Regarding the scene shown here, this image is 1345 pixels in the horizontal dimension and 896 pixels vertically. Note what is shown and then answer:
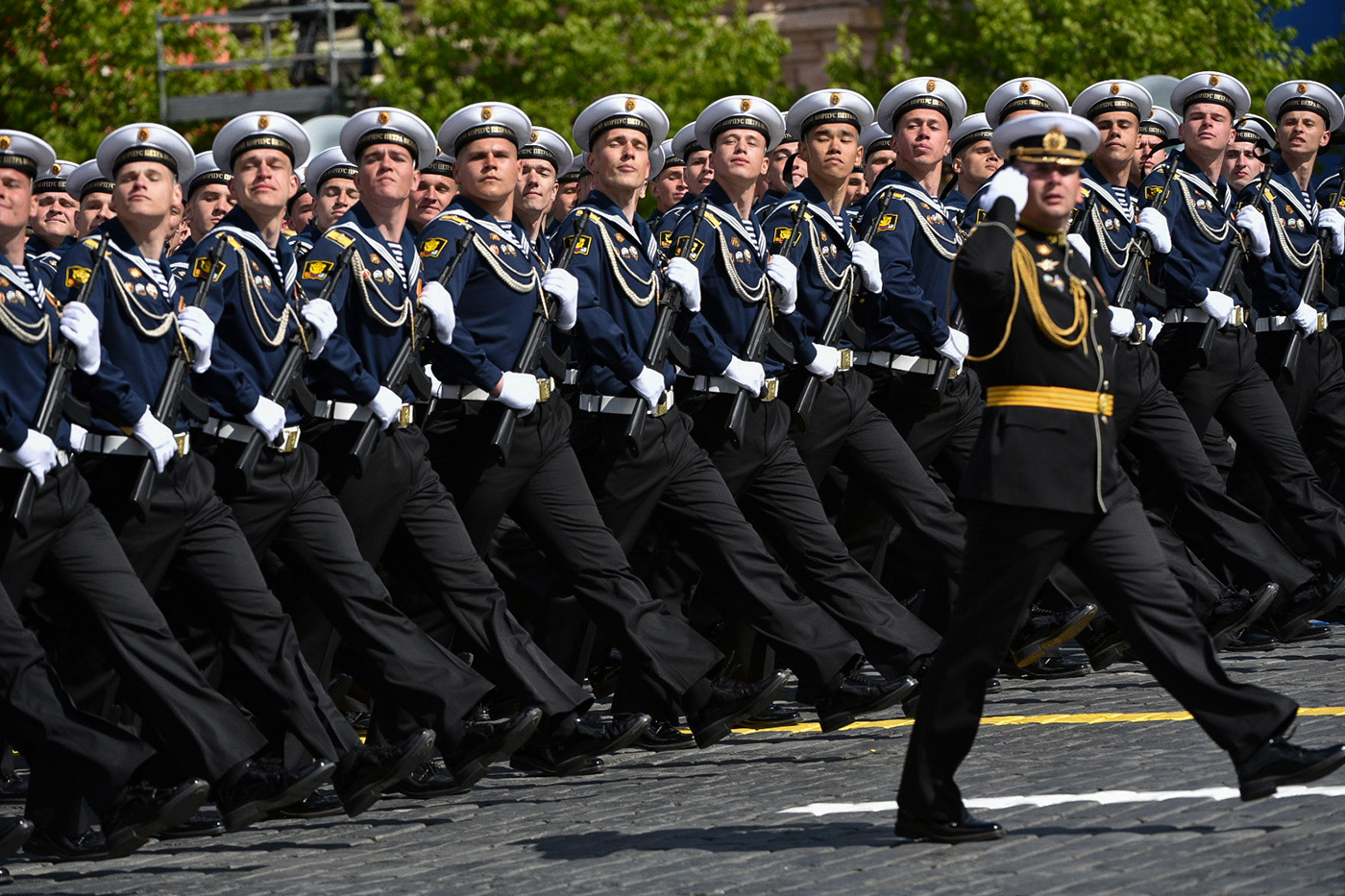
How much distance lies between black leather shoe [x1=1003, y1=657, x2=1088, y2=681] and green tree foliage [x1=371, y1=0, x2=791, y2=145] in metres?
17.6

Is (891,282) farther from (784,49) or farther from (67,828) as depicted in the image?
(784,49)

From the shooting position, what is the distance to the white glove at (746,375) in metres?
8.65

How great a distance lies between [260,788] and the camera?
704 centimetres

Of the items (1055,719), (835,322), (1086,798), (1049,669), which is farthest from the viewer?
(1049,669)

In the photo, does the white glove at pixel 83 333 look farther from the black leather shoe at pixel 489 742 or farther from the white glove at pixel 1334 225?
the white glove at pixel 1334 225

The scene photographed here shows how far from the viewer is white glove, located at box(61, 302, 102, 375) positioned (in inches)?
271

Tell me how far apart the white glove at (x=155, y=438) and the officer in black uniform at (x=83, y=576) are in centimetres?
20

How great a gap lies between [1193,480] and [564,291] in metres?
2.89

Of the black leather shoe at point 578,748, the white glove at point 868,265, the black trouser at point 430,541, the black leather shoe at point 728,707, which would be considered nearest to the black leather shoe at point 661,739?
the black leather shoe at point 728,707

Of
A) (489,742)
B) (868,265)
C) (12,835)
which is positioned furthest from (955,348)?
(12,835)

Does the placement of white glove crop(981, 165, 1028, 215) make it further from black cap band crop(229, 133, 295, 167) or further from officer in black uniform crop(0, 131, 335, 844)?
black cap band crop(229, 133, 295, 167)

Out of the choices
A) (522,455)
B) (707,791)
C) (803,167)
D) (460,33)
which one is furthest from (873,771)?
(460,33)

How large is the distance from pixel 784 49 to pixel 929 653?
20363mm

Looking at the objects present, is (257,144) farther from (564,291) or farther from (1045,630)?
(1045,630)
